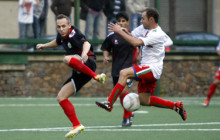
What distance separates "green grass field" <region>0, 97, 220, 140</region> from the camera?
26.8 feet

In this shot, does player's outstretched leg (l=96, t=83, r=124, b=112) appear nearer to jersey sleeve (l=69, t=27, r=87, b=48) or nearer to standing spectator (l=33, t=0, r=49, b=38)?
jersey sleeve (l=69, t=27, r=87, b=48)

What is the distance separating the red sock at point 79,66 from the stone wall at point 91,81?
763 cm

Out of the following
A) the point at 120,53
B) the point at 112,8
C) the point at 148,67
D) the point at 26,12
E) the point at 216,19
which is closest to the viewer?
the point at 148,67

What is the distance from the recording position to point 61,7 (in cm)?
1555

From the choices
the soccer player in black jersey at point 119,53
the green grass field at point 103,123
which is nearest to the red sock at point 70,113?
the green grass field at point 103,123

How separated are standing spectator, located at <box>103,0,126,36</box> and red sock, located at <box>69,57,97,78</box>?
771 cm

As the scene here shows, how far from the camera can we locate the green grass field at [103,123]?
8.16 metres

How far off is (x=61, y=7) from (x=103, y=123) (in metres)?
6.40

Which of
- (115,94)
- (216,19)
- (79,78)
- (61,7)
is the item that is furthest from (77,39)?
(216,19)

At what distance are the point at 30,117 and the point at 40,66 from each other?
16.7ft

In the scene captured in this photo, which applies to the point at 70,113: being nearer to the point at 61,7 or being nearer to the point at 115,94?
the point at 115,94

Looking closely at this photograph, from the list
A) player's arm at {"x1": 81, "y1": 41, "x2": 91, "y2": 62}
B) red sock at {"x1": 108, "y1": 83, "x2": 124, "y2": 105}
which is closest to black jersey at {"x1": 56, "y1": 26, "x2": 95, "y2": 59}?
player's arm at {"x1": 81, "y1": 41, "x2": 91, "y2": 62}

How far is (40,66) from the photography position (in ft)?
51.5

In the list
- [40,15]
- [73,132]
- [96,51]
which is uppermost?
[40,15]
